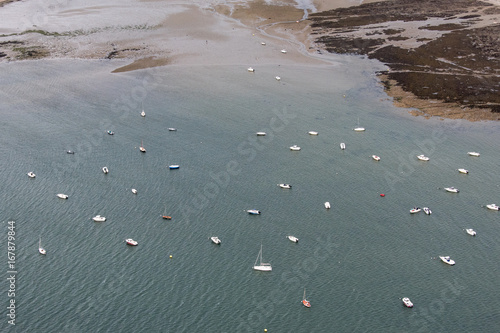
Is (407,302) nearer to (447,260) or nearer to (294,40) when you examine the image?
(447,260)

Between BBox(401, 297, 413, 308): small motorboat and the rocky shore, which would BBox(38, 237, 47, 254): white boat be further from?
the rocky shore

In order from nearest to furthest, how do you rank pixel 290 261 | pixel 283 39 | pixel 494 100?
pixel 290 261 → pixel 494 100 → pixel 283 39

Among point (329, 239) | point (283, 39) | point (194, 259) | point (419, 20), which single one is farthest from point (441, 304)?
point (419, 20)

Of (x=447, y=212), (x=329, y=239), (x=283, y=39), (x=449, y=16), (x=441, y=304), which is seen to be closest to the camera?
(x=441, y=304)

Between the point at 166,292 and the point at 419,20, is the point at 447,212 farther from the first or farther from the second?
the point at 419,20

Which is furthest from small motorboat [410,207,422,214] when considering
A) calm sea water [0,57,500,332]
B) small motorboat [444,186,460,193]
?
small motorboat [444,186,460,193]

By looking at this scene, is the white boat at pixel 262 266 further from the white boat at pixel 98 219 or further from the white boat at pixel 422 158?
the white boat at pixel 422 158
